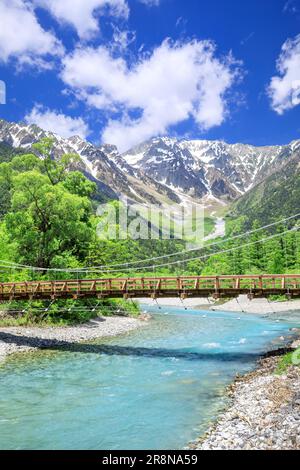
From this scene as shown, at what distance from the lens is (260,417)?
1403cm

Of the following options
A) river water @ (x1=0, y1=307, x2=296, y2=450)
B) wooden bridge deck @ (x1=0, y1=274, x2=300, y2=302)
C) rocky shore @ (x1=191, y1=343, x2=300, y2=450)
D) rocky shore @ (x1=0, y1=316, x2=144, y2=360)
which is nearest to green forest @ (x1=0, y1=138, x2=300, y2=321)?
wooden bridge deck @ (x1=0, y1=274, x2=300, y2=302)

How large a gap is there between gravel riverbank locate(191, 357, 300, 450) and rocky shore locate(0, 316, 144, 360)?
15.0 metres

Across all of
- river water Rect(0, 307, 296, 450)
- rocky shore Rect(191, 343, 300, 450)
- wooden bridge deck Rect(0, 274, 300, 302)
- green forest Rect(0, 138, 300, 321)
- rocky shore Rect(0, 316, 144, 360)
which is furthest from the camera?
green forest Rect(0, 138, 300, 321)

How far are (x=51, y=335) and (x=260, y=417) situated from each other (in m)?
21.3

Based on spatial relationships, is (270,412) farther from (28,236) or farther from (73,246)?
(73,246)

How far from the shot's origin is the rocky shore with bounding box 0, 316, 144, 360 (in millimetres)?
27938

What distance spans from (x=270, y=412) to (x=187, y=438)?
10.5ft

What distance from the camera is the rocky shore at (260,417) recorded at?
11859mm

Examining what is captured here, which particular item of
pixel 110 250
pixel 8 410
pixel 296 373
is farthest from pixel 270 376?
pixel 110 250

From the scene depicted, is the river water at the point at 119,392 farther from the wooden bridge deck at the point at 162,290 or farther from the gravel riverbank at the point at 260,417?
the wooden bridge deck at the point at 162,290

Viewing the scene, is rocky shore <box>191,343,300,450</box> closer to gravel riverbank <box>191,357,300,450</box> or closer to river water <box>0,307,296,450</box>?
gravel riverbank <box>191,357,300,450</box>

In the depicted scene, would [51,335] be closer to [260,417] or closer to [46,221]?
[46,221]

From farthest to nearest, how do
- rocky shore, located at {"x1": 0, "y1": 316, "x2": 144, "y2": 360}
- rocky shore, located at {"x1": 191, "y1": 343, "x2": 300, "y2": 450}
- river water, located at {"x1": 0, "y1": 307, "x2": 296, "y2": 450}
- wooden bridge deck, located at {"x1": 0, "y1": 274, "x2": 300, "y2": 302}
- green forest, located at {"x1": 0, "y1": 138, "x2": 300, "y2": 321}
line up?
1. green forest, located at {"x1": 0, "y1": 138, "x2": 300, "y2": 321}
2. rocky shore, located at {"x1": 0, "y1": 316, "x2": 144, "y2": 360}
3. wooden bridge deck, located at {"x1": 0, "y1": 274, "x2": 300, "y2": 302}
4. river water, located at {"x1": 0, "y1": 307, "x2": 296, "y2": 450}
5. rocky shore, located at {"x1": 191, "y1": 343, "x2": 300, "y2": 450}
